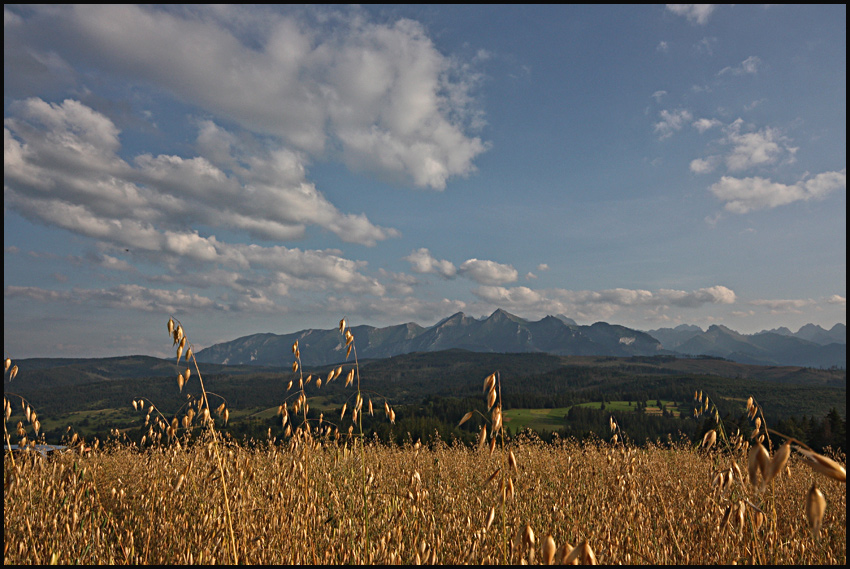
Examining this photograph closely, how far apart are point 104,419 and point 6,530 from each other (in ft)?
557

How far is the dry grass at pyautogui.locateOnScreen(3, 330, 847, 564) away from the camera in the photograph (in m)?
3.34

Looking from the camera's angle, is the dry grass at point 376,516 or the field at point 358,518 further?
the field at point 358,518

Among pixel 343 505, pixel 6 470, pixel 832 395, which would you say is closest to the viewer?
pixel 6 470

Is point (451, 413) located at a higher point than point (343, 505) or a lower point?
lower

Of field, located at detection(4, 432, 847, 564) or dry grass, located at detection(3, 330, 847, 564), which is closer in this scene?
dry grass, located at detection(3, 330, 847, 564)

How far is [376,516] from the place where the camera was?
4875mm

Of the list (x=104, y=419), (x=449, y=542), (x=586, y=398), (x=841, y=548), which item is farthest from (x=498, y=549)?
(x=104, y=419)

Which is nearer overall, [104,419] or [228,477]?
[228,477]

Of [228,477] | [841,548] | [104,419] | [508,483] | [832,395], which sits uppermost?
[508,483]

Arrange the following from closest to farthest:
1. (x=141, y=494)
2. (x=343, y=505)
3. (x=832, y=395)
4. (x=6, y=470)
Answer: (x=6, y=470) → (x=343, y=505) → (x=141, y=494) → (x=832, y=395)

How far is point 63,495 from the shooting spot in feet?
14.7

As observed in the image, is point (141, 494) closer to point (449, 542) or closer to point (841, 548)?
point (449, 542)

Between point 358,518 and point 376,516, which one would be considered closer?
point 358,518

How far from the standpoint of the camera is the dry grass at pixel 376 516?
3.34m
